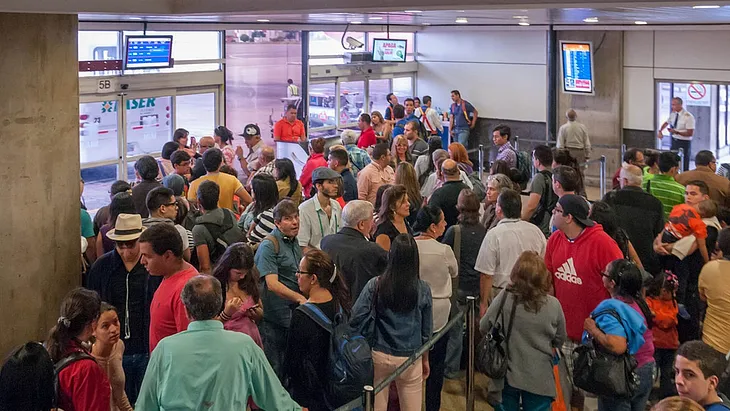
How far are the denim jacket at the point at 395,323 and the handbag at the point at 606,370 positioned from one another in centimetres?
97

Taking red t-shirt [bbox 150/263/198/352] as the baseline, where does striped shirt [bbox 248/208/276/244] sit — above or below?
above

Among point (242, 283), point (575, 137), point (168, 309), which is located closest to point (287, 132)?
point (575, 137)

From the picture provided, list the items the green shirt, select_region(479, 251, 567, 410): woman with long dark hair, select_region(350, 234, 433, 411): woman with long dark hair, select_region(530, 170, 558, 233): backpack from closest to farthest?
the green shirt < select_region(350, 234, 433, 411): woman with long dark hair < select_region(479, 251, 567, 410): woman with long dark hair < select_region(530, 170, 558, 233): backpack

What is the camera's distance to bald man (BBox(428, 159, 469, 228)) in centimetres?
756

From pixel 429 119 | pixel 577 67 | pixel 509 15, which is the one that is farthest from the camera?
pixel 429 119

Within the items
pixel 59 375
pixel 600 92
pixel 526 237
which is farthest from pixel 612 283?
pixel 600 92

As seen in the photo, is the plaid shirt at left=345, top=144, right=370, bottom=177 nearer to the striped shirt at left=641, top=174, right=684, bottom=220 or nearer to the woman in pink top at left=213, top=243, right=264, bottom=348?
the striped shirt at left=641, top=174, right=684, bottom=220

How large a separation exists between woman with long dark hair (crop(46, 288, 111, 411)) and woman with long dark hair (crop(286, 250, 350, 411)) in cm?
95

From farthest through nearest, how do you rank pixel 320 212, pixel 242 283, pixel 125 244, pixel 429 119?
1. pixel 429 119
2. pixel 320 212
3. pixel 125 244
4. pixel 242 283

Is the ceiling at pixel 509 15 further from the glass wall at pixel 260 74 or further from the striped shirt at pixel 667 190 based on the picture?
the glass wall at pixel 260 74

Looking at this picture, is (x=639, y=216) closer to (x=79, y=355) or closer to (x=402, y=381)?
(x=402, y=381)

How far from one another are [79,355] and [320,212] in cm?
315

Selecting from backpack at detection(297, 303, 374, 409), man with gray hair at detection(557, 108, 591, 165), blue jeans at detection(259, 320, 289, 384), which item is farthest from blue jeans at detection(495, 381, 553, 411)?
man with gray hair at detection(557, 108, 591, 165)

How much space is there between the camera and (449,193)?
24.8 feet
